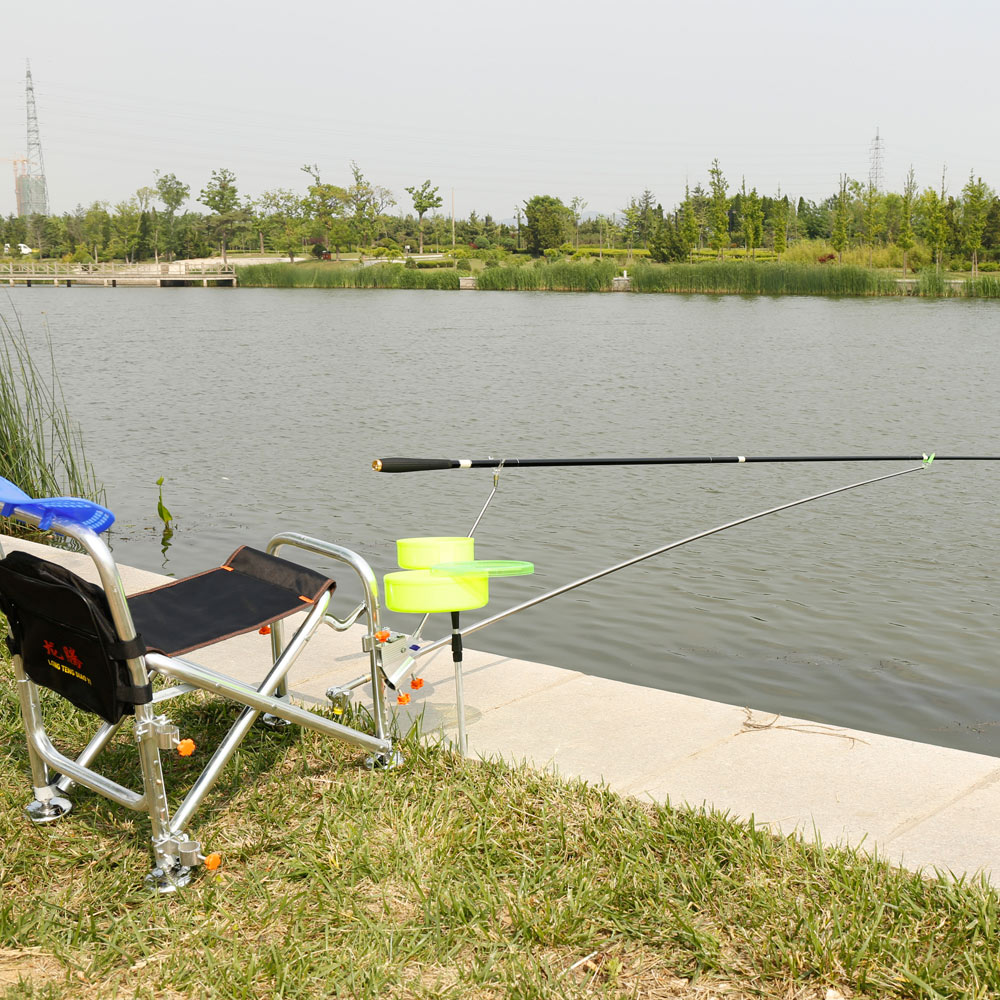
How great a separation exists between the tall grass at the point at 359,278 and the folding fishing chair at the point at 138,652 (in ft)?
187

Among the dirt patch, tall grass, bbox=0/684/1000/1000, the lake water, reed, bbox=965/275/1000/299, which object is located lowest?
the lake water

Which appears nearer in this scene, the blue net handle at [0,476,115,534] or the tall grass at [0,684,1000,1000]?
the tall grass at [0,684,1000,1000]

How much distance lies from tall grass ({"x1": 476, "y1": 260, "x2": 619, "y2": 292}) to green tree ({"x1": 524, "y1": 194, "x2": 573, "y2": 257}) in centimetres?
2482

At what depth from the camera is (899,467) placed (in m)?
12.9

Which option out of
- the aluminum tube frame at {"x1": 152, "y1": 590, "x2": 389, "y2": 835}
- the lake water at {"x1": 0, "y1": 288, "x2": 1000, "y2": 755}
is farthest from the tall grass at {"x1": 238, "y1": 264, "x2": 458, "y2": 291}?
the aluminum tube frame at {"x1": 152, "y1": 590, "x2": 389, "y2": 835}

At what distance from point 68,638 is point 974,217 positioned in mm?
59072

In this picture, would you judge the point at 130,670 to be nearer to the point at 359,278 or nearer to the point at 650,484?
the point at 650,484

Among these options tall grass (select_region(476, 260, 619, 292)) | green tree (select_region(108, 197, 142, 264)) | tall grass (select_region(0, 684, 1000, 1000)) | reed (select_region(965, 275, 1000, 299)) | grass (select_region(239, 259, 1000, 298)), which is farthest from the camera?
green tree (select_region(108, 197, 142, 264))

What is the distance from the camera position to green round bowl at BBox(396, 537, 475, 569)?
354cm

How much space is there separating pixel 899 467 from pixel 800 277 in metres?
32.1

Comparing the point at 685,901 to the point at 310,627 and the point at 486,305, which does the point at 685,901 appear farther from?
the point at 486,305

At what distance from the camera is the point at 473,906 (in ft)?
8.50

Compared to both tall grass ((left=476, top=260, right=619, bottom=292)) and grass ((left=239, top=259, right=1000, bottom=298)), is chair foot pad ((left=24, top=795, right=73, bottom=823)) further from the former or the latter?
tall grass ((left=476, top=260, right=619, bottom=292))

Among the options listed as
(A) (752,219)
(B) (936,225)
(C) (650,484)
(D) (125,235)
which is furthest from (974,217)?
(D) (125,235)
